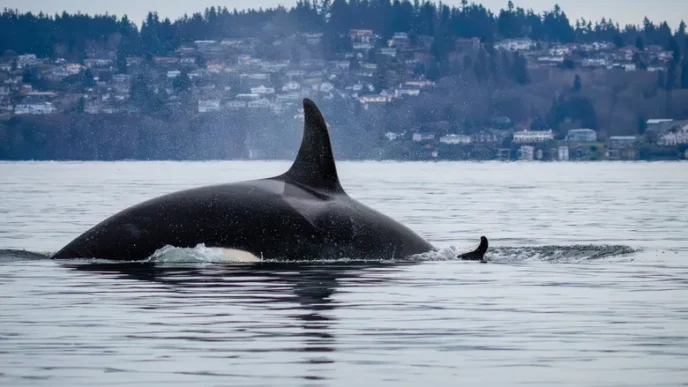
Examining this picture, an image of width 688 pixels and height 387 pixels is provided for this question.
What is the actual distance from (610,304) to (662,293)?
1574 mm

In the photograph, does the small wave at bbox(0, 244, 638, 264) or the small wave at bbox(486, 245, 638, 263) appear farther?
the small wave at bbox(486, 245, 638, 263)

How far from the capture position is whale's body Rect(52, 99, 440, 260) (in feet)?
72.6

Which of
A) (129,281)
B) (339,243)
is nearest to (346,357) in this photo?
(129,281)

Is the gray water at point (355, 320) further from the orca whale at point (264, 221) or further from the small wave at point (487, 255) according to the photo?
the orca whale at point (264, 221)

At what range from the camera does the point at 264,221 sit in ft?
72.9

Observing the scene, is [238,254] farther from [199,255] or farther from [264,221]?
[264,221]

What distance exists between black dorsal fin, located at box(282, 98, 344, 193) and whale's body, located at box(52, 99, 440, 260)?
13 mm

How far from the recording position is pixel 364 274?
21.7 m

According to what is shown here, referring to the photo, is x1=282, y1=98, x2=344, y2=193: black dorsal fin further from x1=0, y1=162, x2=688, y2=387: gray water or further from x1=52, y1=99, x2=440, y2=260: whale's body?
x1=0, y1=162, x2=688, y2=387: gray water

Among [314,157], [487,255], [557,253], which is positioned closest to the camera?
[314,157]

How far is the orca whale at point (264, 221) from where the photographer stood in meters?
22.1

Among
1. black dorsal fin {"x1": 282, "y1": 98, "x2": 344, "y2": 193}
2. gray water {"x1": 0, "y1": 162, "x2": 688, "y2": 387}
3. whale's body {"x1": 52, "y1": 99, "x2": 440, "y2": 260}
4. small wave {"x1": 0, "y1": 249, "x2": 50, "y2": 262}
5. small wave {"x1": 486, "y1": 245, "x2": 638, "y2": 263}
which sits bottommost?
small wave {"x1": 486, "y1": 245, "x2": 638, "y2": 263}

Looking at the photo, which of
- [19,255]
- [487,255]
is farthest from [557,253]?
[19,255]

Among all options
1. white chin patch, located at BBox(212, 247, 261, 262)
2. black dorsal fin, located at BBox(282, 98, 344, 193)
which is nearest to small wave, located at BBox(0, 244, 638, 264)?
white chin patch, located at BBox(212, 247, 261, 262)
